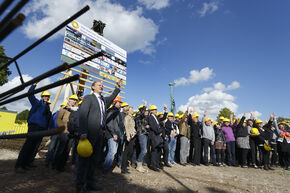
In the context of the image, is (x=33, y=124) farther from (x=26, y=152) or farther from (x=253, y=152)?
(x=253, y=152)

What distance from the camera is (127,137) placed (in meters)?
5.12

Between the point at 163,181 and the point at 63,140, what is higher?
the point at 63,140

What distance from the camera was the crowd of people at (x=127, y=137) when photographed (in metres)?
3.10

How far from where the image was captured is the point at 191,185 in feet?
12.9

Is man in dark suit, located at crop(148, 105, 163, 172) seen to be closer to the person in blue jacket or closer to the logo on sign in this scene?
the person in blue jacket

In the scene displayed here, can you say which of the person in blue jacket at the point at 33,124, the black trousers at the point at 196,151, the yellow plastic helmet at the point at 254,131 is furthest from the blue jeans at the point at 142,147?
the yellow plastic helmet at the point at 254,131

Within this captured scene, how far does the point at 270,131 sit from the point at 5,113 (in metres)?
27.7

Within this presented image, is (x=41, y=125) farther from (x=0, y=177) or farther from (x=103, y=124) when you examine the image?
(x=103, y=124)

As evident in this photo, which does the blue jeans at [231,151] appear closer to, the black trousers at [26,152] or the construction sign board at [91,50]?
the construction sign board at [91,50]

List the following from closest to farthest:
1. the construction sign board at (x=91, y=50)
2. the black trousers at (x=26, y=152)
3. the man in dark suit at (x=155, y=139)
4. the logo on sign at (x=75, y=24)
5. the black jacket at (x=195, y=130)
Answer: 1. the black trousers at (x=26, y=152)
2. the man in dark suit at (x=155, y=139)
3. the black jacket at (x=195, y=130)
4. the construction sign board at (x=91, y=50)
5. the logo on sign at (x=75, y=24)

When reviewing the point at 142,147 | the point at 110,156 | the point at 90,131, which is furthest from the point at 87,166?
the point at 142,147

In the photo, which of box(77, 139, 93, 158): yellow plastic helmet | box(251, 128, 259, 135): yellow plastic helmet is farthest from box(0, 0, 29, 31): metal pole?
box(251, 128, 259, 135): yellow plastic helmet

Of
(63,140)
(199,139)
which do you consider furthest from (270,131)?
(63,140)

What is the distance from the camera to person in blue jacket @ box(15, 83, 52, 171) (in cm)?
402
